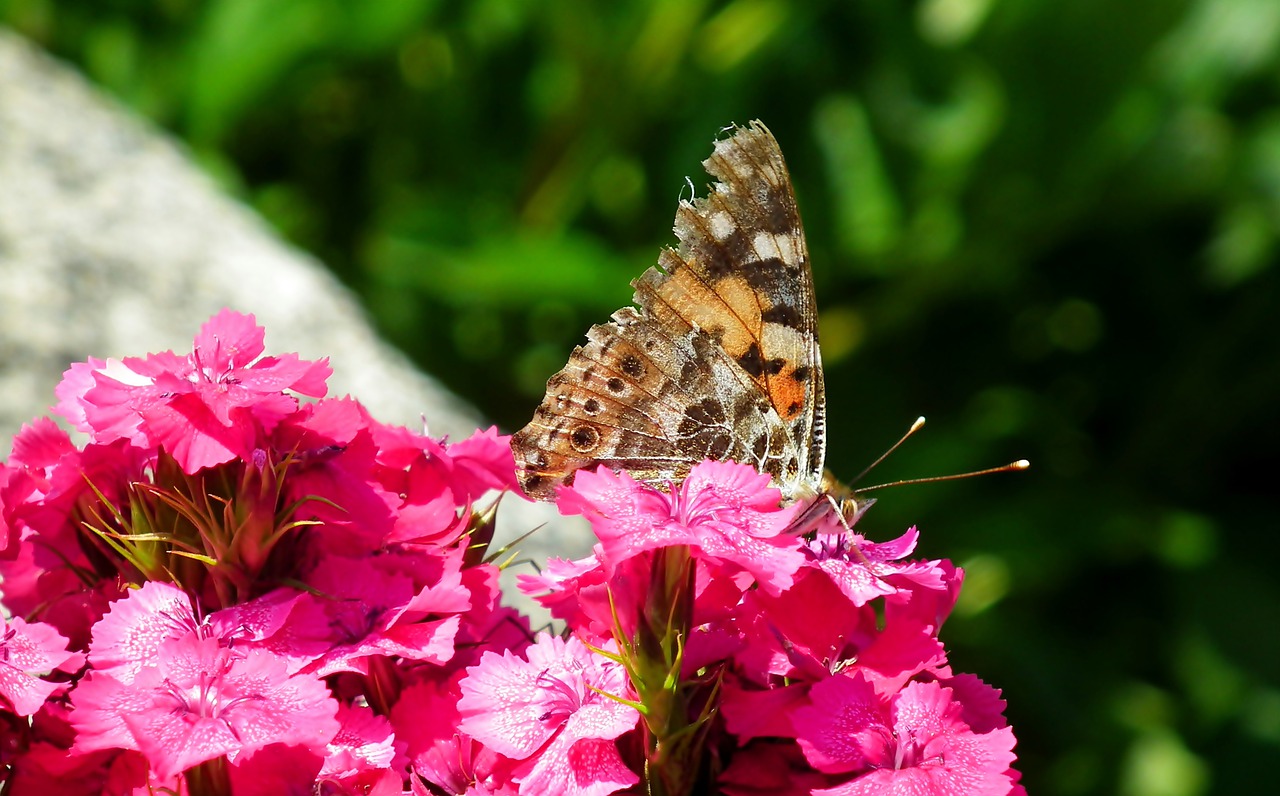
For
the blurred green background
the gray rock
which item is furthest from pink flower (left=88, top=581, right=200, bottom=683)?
the blurred green background

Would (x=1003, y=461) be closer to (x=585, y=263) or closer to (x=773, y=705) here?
(x=585, y=263)

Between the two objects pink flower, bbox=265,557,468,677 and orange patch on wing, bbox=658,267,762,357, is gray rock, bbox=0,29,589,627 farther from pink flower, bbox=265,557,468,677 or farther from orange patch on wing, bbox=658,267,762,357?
pink flower, bbox=265,557,468,677

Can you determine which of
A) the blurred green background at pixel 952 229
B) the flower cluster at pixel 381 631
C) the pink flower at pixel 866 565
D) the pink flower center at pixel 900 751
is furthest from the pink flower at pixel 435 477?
the blurred green background at pixel 952 229

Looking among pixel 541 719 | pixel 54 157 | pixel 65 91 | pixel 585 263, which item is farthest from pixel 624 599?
pixel 65 91

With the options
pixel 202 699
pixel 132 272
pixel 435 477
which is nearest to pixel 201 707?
pixel 202 699

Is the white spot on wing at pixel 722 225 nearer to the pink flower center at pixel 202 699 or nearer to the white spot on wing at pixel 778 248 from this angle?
A: the white spot on wing at pixel 778 248

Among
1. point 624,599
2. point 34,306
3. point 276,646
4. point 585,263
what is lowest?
point 276,646
